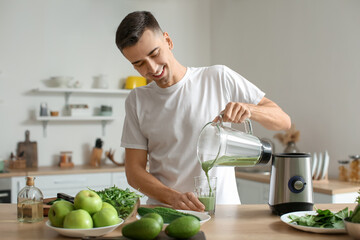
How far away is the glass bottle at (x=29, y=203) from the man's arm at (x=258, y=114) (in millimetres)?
703

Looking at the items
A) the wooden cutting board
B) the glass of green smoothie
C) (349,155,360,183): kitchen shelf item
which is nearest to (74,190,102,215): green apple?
the glass of green smoothie

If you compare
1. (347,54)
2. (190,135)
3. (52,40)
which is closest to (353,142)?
(347,54)

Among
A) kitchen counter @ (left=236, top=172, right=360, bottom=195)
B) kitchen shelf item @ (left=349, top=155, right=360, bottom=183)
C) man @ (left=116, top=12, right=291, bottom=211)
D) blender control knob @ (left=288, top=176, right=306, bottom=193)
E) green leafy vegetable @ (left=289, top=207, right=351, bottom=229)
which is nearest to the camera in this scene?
green leafy vegetable @ (left=289, top=207, right=351, bottom=229)

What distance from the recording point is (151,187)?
1.89m

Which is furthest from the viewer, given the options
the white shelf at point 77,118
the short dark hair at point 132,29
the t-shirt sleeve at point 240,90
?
the white shelf at point 77,118

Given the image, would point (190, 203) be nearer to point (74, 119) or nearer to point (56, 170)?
point (56, 170)

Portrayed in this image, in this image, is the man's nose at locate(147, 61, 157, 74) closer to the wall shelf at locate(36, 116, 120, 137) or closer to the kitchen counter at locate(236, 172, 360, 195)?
the kitchen counter at locate(236, 172, 360, 195)

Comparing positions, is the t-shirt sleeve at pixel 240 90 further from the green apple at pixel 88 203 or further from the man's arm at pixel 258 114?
the green apple at pixel 88 203

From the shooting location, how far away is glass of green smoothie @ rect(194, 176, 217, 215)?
155 centimetres

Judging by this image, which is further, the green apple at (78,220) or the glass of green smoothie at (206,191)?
the glass of green smoothie at (206,191)

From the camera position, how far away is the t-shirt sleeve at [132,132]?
6.79ft

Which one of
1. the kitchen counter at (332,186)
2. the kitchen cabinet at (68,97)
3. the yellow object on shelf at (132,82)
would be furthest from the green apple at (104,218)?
the yellow object on shelf at (132,82)

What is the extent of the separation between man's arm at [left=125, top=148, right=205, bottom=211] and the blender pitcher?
0.13m

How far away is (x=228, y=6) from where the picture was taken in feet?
16.0
